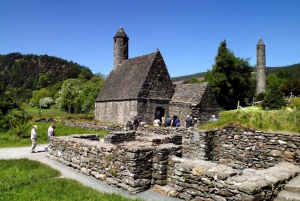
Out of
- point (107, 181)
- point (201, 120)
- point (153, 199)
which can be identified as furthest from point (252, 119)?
point (201, 120)

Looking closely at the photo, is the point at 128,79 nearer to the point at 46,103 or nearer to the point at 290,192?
the point at 290,192

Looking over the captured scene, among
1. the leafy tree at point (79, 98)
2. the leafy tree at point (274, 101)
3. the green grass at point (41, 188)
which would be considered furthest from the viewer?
the leafy tree at point (79, 98)

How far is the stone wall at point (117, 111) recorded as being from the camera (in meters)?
27.6

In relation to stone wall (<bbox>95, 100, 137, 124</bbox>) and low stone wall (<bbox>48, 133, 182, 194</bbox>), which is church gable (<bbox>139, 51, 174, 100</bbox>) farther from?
low stone wall (<bbox>48, 133, 182, 194</bbox>)

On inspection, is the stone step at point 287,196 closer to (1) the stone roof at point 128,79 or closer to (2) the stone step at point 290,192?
(2) the stone step at point 290,192

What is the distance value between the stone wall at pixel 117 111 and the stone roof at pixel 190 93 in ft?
17.1

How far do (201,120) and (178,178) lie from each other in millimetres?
18488

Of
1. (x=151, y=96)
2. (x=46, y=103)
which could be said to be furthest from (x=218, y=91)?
(x=46, y=103)

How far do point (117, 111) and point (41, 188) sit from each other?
22.5 meters

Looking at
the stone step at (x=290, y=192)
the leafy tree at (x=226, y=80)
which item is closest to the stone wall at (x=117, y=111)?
the stone step at (x=290, y=192)

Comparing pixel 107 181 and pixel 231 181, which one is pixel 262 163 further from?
pixel 107 181

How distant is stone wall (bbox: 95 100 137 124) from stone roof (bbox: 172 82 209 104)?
521 centimetres

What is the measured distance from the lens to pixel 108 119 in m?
32.2

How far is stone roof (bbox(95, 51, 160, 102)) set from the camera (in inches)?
1119
